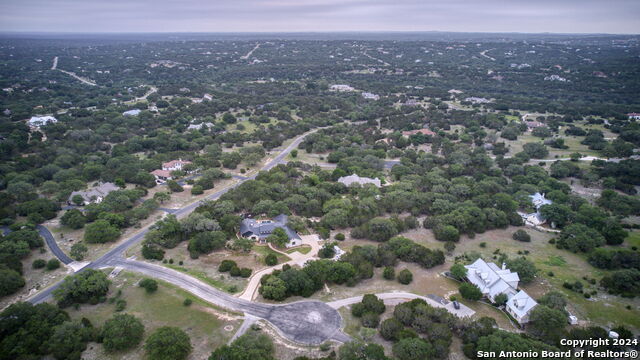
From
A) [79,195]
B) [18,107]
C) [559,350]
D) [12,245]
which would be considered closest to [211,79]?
[18,107]

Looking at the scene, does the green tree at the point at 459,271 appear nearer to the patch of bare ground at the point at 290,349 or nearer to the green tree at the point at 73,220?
the patch of bare ground at the point at 290,349

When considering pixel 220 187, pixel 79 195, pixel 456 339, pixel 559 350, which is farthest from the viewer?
pixel 220 187

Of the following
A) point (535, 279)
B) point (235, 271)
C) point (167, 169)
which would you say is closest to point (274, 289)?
point (235, 271)

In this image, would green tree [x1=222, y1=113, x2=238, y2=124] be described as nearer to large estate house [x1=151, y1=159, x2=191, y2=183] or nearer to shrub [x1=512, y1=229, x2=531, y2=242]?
large estate house [x1=151, y1=159, x2=191, y2=183]

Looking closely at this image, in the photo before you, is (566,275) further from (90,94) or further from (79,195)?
(90,94)

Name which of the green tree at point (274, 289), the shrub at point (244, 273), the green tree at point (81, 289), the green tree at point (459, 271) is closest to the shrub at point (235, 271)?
the shrub at point (244, 273)

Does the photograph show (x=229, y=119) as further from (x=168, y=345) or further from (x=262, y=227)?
(x=168, y=345)
